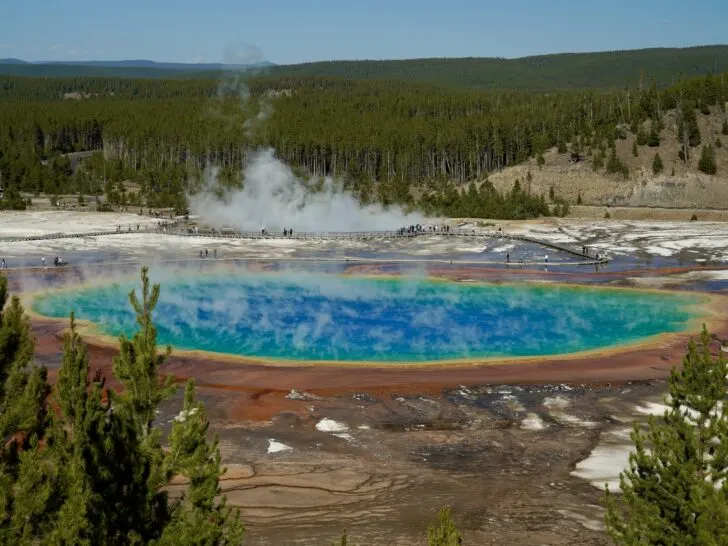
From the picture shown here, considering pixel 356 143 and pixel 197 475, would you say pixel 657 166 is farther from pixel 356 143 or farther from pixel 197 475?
pixel 197 475

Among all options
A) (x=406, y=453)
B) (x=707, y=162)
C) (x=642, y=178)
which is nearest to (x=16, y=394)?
(x=406, y=453)

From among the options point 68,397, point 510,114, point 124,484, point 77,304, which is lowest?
point 77,304

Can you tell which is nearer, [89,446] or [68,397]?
→ [89,446]

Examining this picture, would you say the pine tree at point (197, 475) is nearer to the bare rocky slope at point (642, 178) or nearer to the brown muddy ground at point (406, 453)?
the brown muddy ground at point (406, 453)

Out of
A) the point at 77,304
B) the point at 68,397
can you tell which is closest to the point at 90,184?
the point at 77,304

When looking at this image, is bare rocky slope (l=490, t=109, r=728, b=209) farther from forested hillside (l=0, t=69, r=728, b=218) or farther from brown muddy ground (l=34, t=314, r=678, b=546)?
brown muddy ground (l=34, t=314, r=678, b=546)

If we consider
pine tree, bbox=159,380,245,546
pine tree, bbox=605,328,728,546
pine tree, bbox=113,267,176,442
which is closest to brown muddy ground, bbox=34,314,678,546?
pine tree, bbox=159,380,245,546

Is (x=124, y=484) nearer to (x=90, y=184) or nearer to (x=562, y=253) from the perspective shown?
(x=562, y=253)
